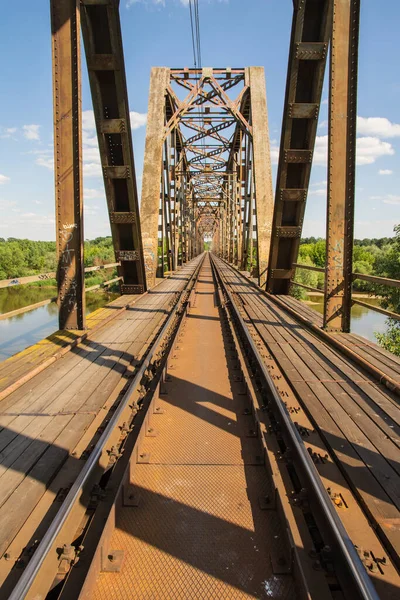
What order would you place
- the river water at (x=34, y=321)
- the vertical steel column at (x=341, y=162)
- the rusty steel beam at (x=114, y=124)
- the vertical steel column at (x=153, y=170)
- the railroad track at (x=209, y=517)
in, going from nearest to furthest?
the railroad track at (x=209, y=517), the vertical steel column at (x=341, y=162), the rusty steel beam at (x=114, y=124), the vertical steel column at (x=153, y=170), the river water at (x=34, y=321)

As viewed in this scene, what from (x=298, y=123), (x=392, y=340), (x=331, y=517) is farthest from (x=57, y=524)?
(x=392, y=340)

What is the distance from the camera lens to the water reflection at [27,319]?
2438 cm

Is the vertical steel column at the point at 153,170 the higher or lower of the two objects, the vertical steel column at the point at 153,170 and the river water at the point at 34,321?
the higher

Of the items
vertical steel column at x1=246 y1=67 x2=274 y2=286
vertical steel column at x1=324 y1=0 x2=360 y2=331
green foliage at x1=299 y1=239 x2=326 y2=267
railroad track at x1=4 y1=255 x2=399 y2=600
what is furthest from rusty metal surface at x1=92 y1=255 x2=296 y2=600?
green foliage at x1=299 y1=239 x2=326 y2=267

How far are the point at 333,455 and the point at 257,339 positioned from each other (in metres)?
3.24

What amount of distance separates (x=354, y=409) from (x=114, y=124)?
778 centimetres

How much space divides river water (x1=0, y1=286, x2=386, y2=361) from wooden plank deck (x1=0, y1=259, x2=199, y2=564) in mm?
12154

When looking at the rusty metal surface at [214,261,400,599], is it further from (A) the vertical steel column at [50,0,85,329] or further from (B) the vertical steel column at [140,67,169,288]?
(B) the vertical steel column at [140,67,169,288]

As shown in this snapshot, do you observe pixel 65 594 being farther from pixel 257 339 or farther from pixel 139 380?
pixel 257 339

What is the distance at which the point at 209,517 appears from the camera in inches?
87.4

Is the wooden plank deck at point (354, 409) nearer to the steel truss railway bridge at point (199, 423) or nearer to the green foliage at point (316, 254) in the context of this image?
the steel truss railway bridge at point (199, 423)

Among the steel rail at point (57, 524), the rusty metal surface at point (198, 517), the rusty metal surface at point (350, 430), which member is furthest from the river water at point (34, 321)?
the steel rail at point (57, 524)

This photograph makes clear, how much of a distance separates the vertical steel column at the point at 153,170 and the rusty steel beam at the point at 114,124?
1.10 meters

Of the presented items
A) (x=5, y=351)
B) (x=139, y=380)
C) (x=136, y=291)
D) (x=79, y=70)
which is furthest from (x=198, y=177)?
(x=139, y=380)
